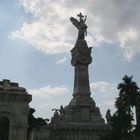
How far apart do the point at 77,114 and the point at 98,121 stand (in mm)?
3619

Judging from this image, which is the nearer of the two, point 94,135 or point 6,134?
point 6,134

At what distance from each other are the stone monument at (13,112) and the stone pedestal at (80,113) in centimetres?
1060

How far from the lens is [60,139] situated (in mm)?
55375

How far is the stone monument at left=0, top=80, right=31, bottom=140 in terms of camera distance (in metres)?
44.8

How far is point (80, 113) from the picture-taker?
61.2 m

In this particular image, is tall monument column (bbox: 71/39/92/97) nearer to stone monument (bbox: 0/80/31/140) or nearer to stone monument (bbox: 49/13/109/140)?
stone monument (bbox: 49/13/109/140)

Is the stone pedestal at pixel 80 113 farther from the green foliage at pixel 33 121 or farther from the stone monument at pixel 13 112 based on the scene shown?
the stone monument at pixel 13 112

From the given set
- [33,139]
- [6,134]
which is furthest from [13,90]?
[33,139]

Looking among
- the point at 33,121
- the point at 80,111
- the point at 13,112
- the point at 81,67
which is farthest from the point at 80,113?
the point at 13,112

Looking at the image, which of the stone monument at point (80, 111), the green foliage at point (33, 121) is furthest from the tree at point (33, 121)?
the stone monument at point (80, 111)

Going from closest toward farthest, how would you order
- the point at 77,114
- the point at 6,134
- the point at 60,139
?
1. the point at 6,134
2. the point at 60,139
3. the point at 77,114

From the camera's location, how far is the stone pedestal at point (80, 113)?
56594mm

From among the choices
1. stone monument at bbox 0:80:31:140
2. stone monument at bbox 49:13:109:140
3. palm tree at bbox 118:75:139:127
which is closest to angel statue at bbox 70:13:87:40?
stone monument at bbox 49:13:109:140

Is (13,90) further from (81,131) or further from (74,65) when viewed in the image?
(74,65)
